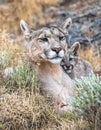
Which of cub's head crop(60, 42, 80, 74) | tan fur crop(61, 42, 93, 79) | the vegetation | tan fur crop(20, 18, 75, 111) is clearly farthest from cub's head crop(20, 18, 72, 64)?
tan fur crop(61, 42, 93, 79)

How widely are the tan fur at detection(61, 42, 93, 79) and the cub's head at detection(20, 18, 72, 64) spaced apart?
33.1 inches

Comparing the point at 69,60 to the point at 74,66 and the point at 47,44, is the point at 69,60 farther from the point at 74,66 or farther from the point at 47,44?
the point at 47,44

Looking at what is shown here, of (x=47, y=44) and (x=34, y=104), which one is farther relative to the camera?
(x=47, y=44)

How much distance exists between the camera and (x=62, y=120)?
684cm

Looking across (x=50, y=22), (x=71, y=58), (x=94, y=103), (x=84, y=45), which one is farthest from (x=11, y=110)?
(x=50, y=22)

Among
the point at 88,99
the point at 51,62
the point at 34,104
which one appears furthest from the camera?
the point at 51,62

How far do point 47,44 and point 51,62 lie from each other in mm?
298

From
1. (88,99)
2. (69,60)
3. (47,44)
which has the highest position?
(47,44)

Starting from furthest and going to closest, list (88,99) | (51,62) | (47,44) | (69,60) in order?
(69,60)
(47,44)
(51,62)
(88,99)

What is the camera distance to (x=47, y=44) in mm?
7551

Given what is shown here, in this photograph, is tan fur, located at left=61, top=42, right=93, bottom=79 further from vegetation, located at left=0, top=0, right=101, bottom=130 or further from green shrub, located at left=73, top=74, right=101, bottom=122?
green shrub, located at left=73, top=74, right=101, bottom=122

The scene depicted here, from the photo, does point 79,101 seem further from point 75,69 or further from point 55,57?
point 75,69

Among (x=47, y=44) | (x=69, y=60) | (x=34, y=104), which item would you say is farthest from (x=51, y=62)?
(x=69, y=60)

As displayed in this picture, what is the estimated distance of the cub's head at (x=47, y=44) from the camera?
24.0 ft
